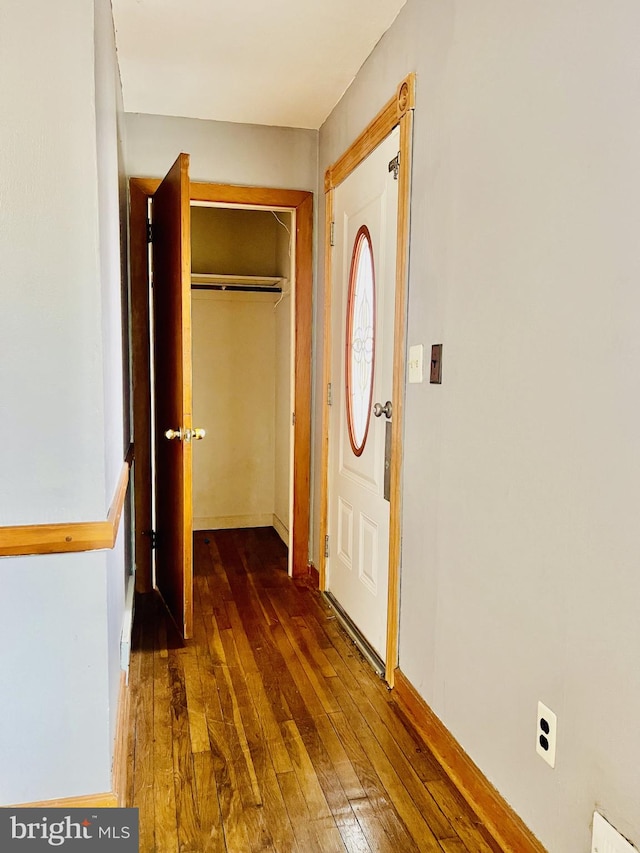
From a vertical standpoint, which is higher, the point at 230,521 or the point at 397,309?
the point at 397,309

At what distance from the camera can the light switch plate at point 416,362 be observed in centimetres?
216

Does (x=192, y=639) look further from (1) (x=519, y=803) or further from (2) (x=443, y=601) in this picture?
(1) (x=519, y=803)

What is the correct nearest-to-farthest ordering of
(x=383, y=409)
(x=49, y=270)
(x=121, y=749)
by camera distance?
(x=49, y=270)
(x=121, y=749)
(x=383, y=409)

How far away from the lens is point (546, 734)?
1.47 meters

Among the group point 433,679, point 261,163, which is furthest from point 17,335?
point 261,163

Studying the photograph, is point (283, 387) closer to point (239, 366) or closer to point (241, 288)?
point (239, 366)

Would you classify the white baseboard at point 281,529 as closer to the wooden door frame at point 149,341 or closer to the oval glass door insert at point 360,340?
the wooden door frame at point 149,341

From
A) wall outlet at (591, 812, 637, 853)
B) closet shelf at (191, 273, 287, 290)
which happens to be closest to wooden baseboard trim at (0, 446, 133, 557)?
wall outlet at (591, 812, 637, 853)

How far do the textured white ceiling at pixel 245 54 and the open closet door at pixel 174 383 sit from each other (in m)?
0.44

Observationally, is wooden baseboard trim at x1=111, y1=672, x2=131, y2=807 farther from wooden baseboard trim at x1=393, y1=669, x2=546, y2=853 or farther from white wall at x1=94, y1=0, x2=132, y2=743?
wooden baseboard trim at x1=393, y1=669, x2=546, y2=853

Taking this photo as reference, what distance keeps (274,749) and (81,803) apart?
619mm

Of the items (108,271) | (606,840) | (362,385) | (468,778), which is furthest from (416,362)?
(606,840)

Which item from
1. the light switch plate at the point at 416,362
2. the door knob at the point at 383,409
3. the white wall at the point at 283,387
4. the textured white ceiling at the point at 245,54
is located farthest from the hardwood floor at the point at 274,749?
the textured white ceiling at the point at 245,54

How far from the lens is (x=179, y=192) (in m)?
2.69
